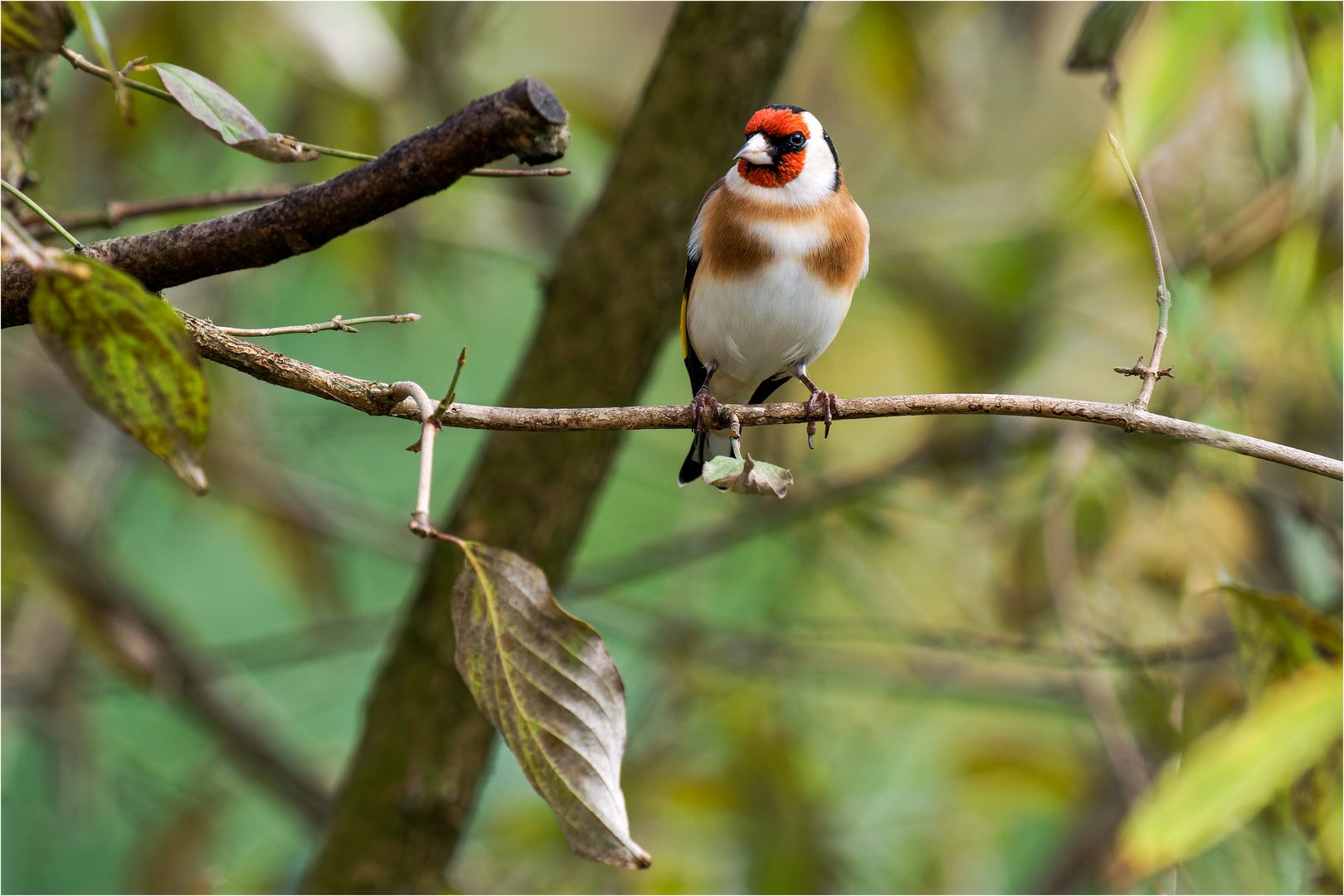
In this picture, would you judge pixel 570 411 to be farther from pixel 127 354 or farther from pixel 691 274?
pixel 691 274

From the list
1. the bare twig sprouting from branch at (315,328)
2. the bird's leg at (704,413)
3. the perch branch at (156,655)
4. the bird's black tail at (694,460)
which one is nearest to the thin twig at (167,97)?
the bare twig sprouting from branch at (315,328)

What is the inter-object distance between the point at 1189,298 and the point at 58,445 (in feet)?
11.3

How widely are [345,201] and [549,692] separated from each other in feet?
1.54

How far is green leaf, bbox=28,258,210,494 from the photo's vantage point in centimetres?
73

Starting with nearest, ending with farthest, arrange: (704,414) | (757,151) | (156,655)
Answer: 1. (704,414)
2. (757,151)
3. (156,655)

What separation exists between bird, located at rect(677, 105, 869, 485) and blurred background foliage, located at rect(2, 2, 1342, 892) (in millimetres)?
442

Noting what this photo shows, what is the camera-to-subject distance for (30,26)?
875 millimetres

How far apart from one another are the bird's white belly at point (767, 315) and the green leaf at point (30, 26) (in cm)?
108

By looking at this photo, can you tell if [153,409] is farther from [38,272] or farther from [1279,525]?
[1279,525]

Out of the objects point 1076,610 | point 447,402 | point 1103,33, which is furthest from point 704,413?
point 1076,610

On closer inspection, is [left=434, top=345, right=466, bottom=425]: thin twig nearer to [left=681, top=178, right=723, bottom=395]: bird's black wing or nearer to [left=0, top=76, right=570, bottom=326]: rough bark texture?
[left=0, top=76, right=570, bottom=326]: rough bark texture

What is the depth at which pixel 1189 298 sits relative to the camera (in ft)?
4.80

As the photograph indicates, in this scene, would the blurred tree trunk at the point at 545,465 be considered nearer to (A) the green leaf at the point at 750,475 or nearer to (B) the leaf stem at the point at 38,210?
(A) the green leaf at the point at 750,475

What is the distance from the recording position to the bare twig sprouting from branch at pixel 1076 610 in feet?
7.43
